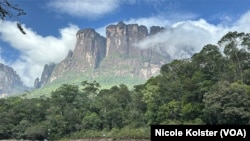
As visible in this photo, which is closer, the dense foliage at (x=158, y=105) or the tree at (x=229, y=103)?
the tree at (x=229, y=103)

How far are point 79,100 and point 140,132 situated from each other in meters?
23.9

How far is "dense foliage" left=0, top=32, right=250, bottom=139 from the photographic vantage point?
45.6m

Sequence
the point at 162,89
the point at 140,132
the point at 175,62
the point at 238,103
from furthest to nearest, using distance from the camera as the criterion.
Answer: the point at 175,62 < the point at 162,89 < the point at 140,132 < the point at 238,103

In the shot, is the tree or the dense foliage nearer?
the tree

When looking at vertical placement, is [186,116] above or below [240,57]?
below

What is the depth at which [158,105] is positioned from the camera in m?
57.8

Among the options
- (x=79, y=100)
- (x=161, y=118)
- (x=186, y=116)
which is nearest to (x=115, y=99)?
(x=79, y=100)

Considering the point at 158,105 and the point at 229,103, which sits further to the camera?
the point at 158,105

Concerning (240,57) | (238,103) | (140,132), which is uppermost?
(240,57)

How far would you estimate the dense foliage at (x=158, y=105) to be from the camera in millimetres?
45625

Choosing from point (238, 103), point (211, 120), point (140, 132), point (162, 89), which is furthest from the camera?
point (162, 89)

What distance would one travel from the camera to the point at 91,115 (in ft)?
214

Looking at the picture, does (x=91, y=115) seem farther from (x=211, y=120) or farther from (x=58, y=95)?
(x=211, y=120)

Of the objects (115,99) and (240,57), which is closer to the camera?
(240,57)
